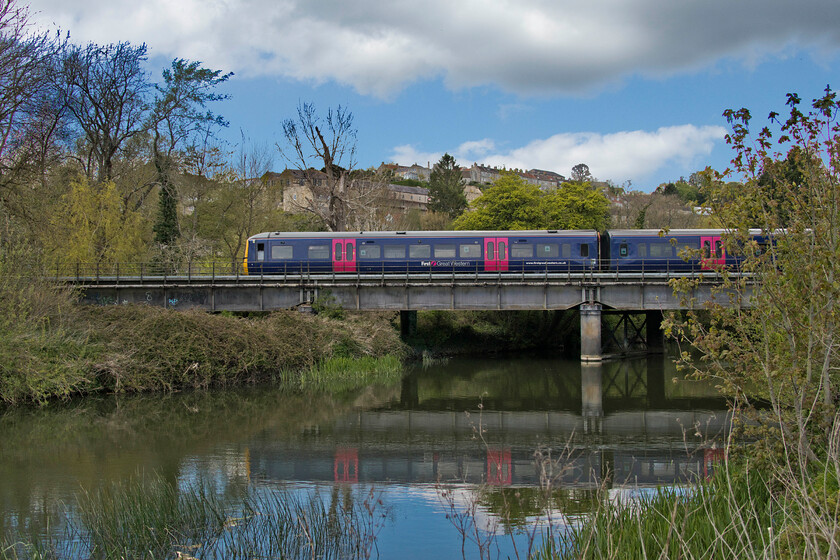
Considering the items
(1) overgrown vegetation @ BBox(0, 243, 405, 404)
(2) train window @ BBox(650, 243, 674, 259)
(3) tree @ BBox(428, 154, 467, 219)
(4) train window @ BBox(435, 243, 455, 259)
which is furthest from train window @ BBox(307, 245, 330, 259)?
(3) tree @ BBox(428, 154, 467, 219)

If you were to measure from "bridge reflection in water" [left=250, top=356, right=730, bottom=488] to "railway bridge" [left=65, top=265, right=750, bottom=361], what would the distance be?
12.8ft

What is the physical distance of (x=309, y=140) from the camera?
45.0 meters

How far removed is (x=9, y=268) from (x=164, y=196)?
26014 mm

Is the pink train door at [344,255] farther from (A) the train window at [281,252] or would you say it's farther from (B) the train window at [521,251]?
(B) the train window at [521,251]

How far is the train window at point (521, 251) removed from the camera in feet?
116

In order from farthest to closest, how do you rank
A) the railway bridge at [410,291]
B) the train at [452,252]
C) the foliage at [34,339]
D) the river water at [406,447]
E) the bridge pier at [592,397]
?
the train at [452,252], the railway bridge at [410,291], the foliage at [34,339], the bridge pier at [592,397], the river water at [406,447]

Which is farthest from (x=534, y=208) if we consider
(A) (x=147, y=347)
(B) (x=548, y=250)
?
(A) (x=147, y=347)

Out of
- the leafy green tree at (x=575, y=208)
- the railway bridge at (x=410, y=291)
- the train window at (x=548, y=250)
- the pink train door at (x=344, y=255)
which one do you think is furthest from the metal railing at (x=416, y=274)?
the leafy green tree at (x=575, y=208)

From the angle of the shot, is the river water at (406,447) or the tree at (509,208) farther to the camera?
the tree at (509,208)

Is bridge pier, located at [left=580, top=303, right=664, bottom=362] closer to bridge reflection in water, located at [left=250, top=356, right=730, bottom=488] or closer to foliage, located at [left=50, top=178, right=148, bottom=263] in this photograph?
bridge reflection in water, located at [left=250, top=356, right=730, bottom=488]

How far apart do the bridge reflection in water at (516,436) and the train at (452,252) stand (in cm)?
660

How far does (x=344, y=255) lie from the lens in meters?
35.7

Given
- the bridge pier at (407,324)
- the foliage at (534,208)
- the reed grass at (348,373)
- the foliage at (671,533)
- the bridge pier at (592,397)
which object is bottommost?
the bridge pier at (592,397)

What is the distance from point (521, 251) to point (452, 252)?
10.8 ft
